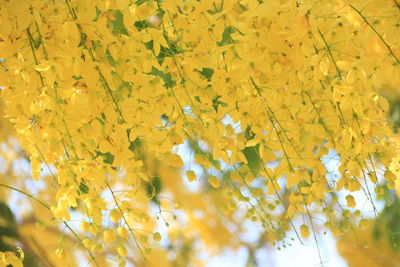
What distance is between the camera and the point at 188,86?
84 centimetres

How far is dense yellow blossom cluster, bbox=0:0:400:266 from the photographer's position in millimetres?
753

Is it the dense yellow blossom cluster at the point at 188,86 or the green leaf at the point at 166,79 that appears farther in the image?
the green leaf at the point at 166,79

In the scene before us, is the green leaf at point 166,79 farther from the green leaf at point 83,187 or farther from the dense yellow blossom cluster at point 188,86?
the green leaf at point 83,187

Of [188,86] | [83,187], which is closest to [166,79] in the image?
[188,86]

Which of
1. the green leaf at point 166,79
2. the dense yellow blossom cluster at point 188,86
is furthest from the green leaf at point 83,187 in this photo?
the green leaf at point 166,79

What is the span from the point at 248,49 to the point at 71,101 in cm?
25

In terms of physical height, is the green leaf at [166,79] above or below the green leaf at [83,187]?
above

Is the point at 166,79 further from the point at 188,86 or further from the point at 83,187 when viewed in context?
the point at 83,187

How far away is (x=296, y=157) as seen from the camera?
0.89 metres

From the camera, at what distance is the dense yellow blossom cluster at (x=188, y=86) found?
753 mm

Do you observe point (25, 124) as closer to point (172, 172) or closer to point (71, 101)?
point (71, 101)

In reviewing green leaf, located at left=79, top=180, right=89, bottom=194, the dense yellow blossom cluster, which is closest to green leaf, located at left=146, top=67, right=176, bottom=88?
the dense yellow blossom cluster

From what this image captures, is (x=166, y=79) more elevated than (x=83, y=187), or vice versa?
(x=166, y=79)

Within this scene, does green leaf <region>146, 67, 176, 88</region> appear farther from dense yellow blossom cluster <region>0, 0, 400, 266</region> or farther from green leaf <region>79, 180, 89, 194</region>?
green leaf <region>79, 180, 89, 194</region>
